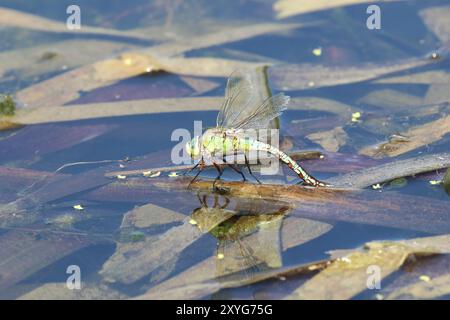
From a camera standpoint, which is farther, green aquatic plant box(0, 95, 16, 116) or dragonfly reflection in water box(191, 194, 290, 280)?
green aquatic plant box(0, 95, 16, 116)

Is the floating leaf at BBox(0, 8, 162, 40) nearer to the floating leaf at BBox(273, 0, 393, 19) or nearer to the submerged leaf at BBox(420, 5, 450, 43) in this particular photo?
the floating leaf at BBox(273, 0, 393, 19)

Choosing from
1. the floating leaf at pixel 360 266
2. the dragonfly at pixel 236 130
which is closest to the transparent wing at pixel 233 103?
the dragonfly at pixel 236 130

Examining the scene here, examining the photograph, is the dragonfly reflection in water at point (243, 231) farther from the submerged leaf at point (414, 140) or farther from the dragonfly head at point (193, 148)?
the submerged leaf at point (414, 140)

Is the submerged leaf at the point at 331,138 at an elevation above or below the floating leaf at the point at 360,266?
above

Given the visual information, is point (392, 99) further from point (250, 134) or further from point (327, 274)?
point (327, 274)

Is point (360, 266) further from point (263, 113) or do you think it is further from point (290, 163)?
point (263, 113)

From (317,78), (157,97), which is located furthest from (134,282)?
(317,78)

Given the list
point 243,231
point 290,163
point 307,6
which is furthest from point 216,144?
point 307,6

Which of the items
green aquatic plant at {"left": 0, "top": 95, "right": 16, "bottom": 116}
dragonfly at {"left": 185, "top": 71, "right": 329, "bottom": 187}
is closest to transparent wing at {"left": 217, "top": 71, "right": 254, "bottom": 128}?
dragonfly at {"left": 185, "top": 71, "right": 329, "bottom": 187}
